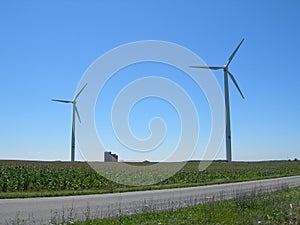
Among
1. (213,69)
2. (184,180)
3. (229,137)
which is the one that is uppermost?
(213,69)

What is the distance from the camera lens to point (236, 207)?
39.9 ft

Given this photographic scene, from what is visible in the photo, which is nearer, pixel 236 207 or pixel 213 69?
pixel 236 207

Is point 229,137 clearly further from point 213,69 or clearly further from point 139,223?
point 139,223

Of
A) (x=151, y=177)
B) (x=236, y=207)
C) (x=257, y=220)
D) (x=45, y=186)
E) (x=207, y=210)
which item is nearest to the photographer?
(x=257, y=220)

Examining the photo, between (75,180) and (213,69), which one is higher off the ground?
(213,69)

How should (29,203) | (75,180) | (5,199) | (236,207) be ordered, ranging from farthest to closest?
(75,180), (5,199), (29,203), (236,207)

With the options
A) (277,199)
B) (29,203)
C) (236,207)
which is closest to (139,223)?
(236,207)

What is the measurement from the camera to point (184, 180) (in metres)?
30.6

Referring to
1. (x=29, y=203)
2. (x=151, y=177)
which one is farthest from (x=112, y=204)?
(x=151, y=177)

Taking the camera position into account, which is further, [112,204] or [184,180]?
[184,180]

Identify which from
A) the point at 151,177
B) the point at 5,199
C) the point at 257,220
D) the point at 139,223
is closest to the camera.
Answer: the point at 139,223

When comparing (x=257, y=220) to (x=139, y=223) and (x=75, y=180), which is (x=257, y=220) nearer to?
(x=139, y=223)

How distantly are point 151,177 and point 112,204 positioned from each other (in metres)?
16.3

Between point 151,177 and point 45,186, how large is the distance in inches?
410
